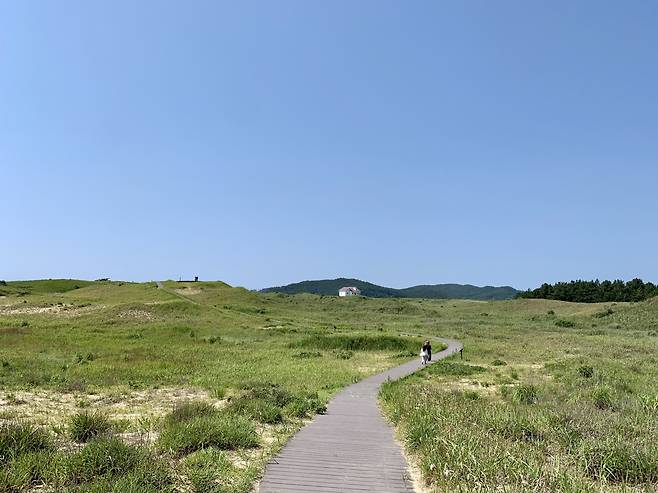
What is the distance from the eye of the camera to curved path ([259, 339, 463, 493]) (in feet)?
32.7

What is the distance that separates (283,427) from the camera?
15.0 metres

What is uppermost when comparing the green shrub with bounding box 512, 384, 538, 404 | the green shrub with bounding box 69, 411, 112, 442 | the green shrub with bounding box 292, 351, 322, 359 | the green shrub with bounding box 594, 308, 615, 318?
the green shrub with bounding box 594, 308, 615, 318

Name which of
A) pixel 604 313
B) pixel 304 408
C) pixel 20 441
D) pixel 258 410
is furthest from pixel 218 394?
pixel 604 313

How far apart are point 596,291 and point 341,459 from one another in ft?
486

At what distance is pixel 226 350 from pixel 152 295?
51.1 meters

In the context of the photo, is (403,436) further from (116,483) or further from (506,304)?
(506,304)

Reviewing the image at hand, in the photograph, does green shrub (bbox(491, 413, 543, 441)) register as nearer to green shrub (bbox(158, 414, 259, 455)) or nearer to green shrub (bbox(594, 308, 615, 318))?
green shrub (bbox(158, 414, 259, 455))

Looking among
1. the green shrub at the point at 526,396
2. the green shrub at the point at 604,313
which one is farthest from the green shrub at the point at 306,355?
the green shrub at the point at 604,313

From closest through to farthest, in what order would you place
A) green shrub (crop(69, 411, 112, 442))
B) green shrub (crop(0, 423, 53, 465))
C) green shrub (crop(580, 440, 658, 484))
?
green shrub (crop(580, 440, 658, 484))
green shrub (crop(0, 423, 53, 465))
green shrub (crop(69, 411, 112, 442))

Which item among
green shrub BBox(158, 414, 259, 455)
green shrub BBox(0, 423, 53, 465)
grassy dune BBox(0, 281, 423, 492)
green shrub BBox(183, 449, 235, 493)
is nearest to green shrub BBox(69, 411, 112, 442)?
grassy dune BBox(0, 281, 423, 492)

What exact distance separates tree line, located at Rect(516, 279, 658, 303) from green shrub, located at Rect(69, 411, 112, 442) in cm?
13748

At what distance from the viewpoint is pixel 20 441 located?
448 inches

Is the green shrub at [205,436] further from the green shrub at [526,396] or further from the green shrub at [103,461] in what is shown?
the green shrub at [526,396]

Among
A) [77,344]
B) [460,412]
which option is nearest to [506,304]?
[77,344]
